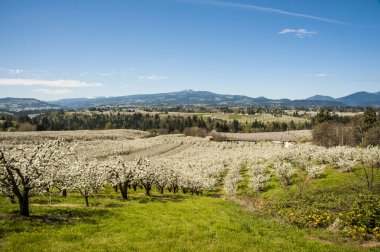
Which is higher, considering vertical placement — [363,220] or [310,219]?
[363,220]

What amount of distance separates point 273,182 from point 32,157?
54.2 meters

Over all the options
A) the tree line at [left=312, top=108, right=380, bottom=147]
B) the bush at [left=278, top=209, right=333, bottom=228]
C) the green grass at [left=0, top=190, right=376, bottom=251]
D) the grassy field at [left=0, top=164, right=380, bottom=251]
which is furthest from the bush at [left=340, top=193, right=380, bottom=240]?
the tree line at [left=312, top=108, right=380, bottom=147]

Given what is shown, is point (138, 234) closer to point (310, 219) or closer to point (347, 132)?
point (310, 219)

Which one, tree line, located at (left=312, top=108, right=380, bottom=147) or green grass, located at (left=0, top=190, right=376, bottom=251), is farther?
tree line, located at (left=312, top=108, right=380, bottom=147)

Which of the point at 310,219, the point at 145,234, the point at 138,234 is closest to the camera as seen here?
the point at 138,234

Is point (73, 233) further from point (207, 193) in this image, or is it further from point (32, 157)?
point (207, 193)

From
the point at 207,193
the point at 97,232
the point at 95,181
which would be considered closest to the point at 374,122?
the point at 207,193

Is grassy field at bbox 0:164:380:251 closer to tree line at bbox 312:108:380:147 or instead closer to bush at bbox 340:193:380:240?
bush at bbox 340:193:380:240

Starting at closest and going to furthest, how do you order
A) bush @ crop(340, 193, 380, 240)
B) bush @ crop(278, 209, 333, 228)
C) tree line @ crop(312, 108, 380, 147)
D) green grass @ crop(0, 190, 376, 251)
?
green grass @ crop(0, 190, 376, 251) < bush @ crop(340, 193, 380, 240) < bush @ crop(278, 209, 333, 228) < tree line @ crop(312, 108, 380, 147)

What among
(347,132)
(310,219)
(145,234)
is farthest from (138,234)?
(347,132)

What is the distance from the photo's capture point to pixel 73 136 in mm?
183625

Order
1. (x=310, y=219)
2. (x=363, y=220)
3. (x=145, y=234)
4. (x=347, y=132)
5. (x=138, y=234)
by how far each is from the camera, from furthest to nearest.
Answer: (x=347, y=132) < (x=310, y=219) < (x=363, y=220) < (x=145, y=234) < (x=138, y=234)

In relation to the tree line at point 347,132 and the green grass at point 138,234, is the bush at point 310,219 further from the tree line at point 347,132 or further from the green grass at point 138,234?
the tree line at point 347,132

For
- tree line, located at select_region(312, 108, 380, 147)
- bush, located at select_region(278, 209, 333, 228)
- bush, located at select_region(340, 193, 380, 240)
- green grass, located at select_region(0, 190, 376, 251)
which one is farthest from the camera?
tree line, located at select_region(312, 108, 380, 147)
